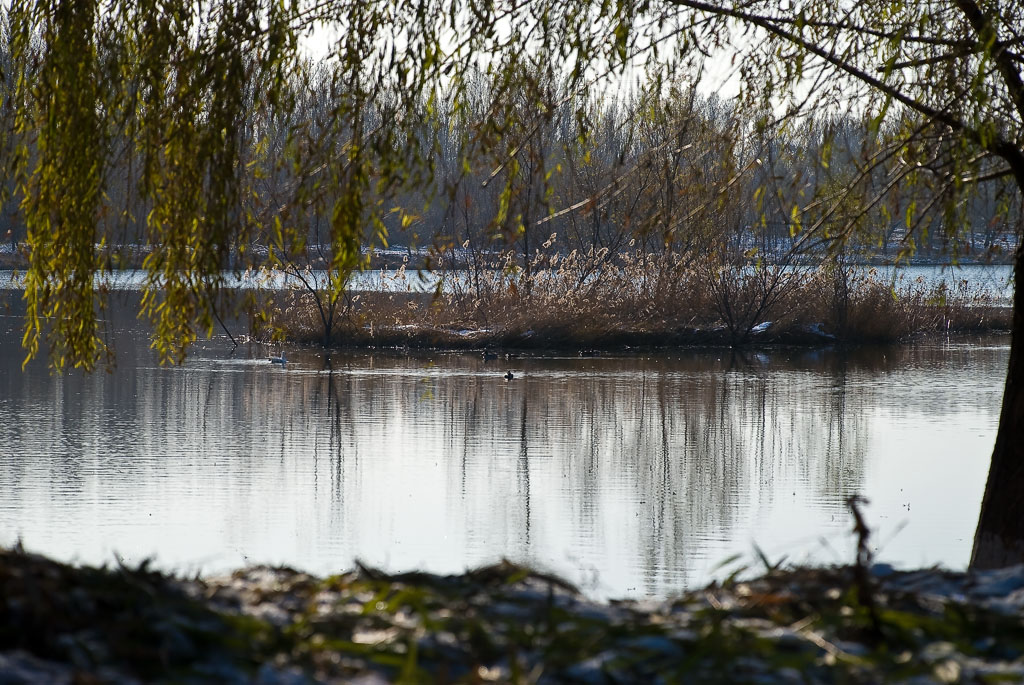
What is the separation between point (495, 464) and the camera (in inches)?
448

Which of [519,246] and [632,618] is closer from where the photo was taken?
[632,618]

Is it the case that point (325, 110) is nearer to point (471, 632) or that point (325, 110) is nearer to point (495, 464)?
point (471, 632)

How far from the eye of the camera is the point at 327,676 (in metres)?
2.55

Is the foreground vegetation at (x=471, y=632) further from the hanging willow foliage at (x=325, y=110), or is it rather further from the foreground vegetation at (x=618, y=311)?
the foreground vegetation at (x=618, y=311)

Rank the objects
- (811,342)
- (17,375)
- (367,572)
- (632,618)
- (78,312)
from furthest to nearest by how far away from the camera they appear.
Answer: (811,342)
(17,375)
(78,312)
(367,572)
(632,618)

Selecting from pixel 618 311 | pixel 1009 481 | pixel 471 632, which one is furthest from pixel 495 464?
pixel 618 311

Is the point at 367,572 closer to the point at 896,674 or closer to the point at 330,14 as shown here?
the point at 896,674

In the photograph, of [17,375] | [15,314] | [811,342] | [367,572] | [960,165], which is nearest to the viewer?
[367,572]

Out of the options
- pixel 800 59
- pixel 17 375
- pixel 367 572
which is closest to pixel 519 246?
pixel 17 375

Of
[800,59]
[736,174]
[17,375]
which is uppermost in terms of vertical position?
[800,59]

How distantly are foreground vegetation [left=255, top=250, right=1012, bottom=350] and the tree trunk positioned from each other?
16291mm

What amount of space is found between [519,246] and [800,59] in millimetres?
24753

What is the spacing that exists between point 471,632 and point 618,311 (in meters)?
21.1

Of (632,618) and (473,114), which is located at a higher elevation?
(473,114)
